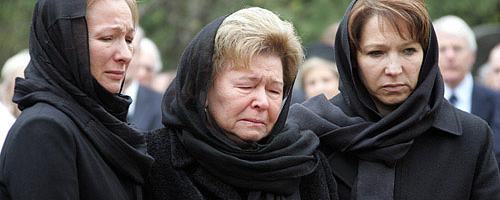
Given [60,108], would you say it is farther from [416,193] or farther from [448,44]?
[448,44]

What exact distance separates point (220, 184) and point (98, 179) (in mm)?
628

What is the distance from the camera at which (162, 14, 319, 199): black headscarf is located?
490 centimetres

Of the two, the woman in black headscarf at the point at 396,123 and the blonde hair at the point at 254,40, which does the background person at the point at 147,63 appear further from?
the blonde hair at the point at 254,40

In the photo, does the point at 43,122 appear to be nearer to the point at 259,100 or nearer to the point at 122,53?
the point at 122,53

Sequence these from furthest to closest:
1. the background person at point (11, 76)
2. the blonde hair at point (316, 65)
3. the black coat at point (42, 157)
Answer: the blonde hair at point (316, 65) → the background person at point (11, 76) → the black coat at point (42, 157)

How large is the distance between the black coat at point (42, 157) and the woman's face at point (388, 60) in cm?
150

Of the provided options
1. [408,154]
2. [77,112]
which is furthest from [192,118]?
[408,154]

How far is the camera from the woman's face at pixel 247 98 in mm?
4926

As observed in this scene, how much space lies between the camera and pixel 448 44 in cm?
994

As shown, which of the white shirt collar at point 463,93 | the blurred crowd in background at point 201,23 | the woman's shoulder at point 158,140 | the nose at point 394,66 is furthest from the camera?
the blurred crowd in background at point 201,23

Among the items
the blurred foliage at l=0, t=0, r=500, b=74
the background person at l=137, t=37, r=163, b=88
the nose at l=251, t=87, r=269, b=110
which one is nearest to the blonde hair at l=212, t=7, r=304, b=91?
the nose at l=251, t=87, r=269, b=110

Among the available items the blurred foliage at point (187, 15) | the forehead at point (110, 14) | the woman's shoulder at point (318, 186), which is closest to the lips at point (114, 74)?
the forehead at point (110, 14)

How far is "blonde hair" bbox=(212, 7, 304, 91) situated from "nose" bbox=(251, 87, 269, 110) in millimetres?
115

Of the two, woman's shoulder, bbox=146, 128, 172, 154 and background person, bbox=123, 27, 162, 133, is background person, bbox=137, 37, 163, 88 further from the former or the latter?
woman's shoulder, bbox=146, 128, 172, 154
